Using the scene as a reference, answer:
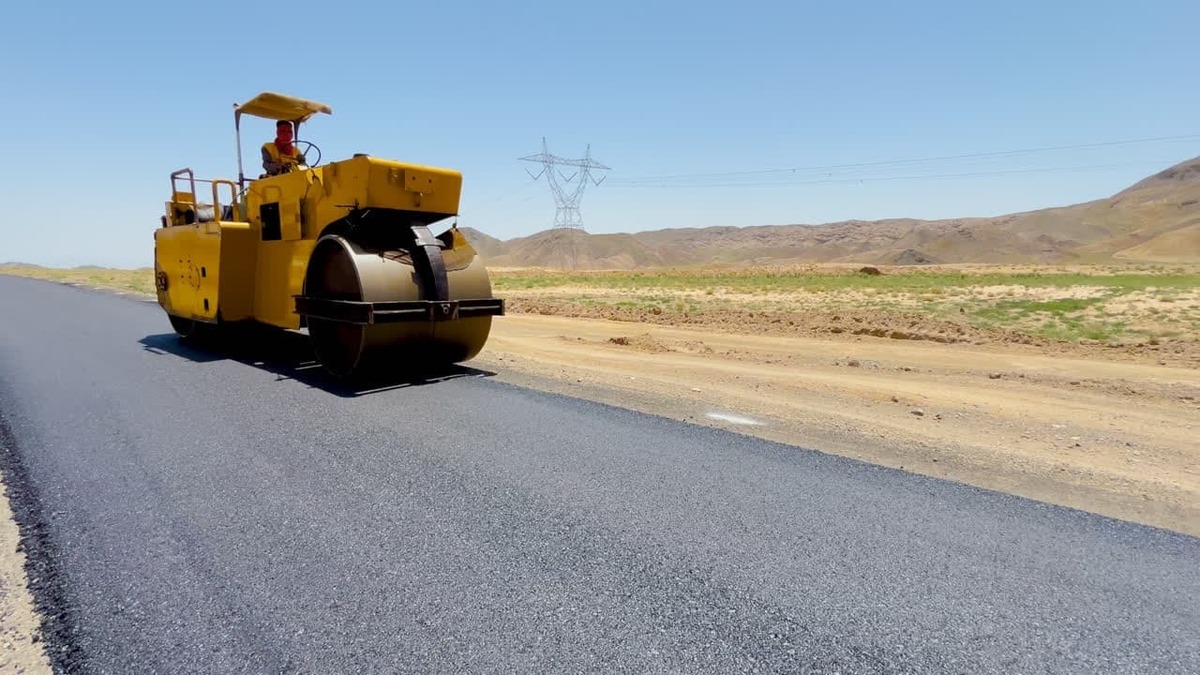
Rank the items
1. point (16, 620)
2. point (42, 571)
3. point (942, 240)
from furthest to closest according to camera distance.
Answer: point (942, 240)
point (42, 571)
point (16, 620)

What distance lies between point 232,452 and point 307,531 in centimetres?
182

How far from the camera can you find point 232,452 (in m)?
5.12

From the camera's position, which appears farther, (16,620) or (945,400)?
(945,400)

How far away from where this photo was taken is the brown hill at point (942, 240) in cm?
10119

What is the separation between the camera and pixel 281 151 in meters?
10.1

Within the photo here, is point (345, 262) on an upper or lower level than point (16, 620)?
upper

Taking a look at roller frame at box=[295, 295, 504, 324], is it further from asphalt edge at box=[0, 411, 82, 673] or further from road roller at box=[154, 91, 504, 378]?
asphalt edge at box=[0, 411, 82, 673]

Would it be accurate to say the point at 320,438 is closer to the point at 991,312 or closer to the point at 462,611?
the point at 462,611

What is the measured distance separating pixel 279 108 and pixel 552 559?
30.1 feet

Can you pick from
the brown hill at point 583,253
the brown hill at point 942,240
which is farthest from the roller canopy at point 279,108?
the brown hill at point 583,253

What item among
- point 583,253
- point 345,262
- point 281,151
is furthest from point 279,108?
point 583,253

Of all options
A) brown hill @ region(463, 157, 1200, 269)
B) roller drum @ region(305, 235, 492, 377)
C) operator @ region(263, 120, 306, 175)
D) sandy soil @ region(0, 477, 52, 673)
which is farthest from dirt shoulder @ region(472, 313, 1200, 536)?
brown hill @ region(463, 157, 1200, 269)

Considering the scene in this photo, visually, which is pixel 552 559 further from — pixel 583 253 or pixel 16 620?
pixel 583 253

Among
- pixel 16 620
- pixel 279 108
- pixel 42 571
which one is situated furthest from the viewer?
pixel 279 108
